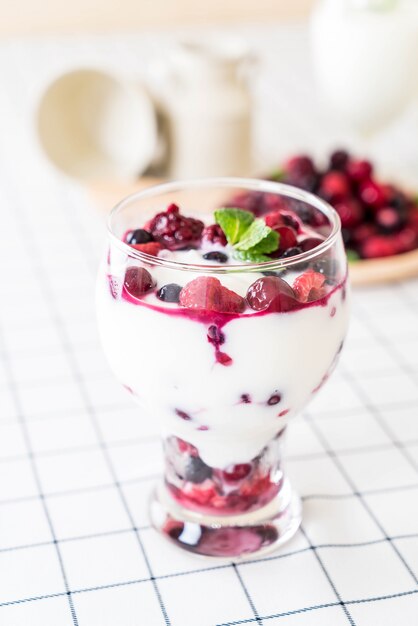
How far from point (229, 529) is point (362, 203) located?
0.86m

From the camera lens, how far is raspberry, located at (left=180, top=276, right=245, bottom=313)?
0.80 meters

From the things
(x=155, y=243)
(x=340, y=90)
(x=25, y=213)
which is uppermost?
(x=155, y=243)

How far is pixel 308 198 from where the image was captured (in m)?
0.98

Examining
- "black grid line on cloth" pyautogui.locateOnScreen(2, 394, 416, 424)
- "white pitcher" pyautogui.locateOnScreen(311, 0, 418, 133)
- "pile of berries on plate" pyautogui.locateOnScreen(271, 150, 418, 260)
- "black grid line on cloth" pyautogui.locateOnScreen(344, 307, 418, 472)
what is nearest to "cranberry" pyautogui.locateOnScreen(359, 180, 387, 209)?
"pile of berries on plate" pyautogui.locateOnScreen(271, 150, 418, 260)

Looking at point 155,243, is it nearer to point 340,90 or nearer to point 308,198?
point 308,198

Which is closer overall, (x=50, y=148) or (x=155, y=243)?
(x=155, y=243)

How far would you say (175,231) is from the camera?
92 centimetres

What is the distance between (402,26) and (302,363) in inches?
48.3

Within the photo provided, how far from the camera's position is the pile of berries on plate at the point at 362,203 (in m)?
1.58

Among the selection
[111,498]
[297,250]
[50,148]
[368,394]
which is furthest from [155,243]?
[50,148]

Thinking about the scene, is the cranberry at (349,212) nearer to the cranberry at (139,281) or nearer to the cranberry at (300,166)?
the cranberry at (300,166)

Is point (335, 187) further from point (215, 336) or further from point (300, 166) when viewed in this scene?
point (215, 336)

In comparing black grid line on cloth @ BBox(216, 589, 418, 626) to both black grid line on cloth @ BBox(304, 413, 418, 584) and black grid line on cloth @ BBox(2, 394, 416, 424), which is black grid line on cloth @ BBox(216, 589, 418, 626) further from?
black grid line on cloth @ BBox(2, 394, 416, 424)

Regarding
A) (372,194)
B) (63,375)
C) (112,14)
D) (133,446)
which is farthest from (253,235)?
(112,14)
